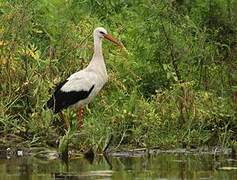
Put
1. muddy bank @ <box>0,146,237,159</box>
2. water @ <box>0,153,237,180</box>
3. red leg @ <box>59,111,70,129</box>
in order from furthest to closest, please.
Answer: red leg @ <box>59,111,70,129</box> → muddy bank @ <box>0,146,237,159</box> → water @ <box>0,153,237,180</box>

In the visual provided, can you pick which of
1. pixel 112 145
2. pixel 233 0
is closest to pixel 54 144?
pixel 112 145

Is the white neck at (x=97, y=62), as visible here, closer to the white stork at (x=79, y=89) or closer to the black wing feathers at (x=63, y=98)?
the white stork at (x=79, y=89)

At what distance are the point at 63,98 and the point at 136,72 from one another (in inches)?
110

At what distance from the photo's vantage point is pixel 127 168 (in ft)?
45.6

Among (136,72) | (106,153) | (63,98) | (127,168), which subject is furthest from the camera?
(136,72)

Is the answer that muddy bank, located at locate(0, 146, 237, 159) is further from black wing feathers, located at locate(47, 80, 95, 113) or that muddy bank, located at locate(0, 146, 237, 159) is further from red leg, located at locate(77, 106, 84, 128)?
red leg, located at locate(77, 106, 84, 128)

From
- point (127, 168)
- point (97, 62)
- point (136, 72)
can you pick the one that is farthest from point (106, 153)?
point (136, 72)

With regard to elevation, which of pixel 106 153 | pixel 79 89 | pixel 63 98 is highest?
pixel 79 89

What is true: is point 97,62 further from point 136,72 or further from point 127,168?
point 127,168

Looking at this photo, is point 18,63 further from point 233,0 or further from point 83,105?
point 233,0

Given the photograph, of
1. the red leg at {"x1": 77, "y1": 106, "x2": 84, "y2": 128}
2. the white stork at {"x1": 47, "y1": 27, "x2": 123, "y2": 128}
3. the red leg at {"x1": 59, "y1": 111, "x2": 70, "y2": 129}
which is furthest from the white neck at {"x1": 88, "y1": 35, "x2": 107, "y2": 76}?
the red leg at {"x1": 59, "y1": 111, "x2": 70, "y2": 129}

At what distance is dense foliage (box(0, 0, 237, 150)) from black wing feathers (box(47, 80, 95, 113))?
16 centimetres

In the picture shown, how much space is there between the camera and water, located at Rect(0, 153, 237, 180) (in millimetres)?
13055

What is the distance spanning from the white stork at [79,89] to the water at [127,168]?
3.89 ft
